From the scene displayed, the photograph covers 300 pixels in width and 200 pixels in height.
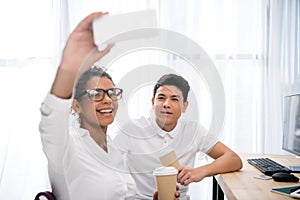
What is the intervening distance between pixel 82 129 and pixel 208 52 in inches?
75.3

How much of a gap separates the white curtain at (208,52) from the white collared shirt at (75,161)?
1841 mm

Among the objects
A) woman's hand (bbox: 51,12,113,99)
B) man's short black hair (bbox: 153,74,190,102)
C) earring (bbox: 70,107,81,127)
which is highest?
woman's hand (bbox: 51,12,113,99)

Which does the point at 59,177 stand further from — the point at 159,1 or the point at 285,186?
the point at 159,1

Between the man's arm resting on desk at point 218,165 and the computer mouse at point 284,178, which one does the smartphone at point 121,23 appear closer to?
the man's arm resting on desk at point 218,165

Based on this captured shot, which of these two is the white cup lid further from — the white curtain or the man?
the white curtain

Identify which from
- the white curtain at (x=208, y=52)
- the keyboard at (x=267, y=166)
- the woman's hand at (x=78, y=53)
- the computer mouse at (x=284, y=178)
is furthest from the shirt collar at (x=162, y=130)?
the white curtain at (x=208, y=52)

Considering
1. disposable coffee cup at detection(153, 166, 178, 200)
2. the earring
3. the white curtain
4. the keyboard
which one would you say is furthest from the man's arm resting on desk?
the white curtain

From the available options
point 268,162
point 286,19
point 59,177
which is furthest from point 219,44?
point 59,177

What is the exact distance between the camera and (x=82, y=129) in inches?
37.3

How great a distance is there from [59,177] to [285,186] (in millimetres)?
833

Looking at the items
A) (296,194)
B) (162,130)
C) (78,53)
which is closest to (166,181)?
(162,130)

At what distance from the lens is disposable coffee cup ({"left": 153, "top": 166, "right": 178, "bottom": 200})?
1045mm

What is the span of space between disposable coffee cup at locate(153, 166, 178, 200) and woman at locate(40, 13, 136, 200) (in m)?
0.10

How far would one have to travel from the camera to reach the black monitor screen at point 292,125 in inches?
72.1
